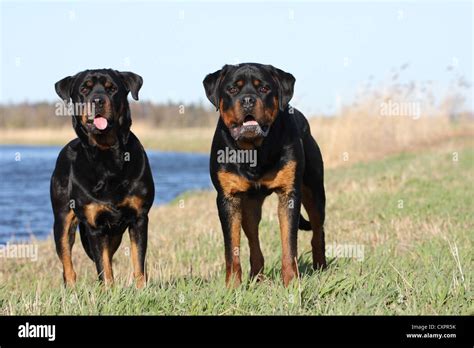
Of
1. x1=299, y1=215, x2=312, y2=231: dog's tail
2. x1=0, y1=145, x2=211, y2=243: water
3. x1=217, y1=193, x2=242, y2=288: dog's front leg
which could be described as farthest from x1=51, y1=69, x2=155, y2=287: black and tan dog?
x1=0, y1=145, x2=211, y2=243: water

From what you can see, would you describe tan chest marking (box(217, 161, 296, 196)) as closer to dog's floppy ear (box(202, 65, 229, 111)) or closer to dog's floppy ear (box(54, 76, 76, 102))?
dog's floppy ear (box(202, 65, 229, 111))

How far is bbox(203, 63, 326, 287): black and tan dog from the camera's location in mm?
4770

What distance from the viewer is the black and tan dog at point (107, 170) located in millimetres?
5055

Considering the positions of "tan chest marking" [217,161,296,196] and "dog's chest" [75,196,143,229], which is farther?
"dog's chest" [75,196,143,229]

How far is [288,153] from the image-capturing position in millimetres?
4941

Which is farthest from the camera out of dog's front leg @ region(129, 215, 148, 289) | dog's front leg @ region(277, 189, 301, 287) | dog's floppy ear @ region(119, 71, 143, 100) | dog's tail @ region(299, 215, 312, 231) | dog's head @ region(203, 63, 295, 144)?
dog's tail @ region(299, 215, 312, 231)

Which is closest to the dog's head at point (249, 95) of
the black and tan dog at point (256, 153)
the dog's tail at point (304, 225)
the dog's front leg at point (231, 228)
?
the black and tan dog at point (256, 153)

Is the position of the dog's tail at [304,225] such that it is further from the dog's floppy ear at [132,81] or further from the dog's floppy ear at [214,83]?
the dog's floppy ear at [132,81]

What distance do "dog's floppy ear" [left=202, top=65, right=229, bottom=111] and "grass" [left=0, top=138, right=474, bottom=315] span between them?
124 cm

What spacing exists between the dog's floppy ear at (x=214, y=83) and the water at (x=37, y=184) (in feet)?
12.5

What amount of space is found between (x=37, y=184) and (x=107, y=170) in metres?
16.9

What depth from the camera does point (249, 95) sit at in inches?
183
